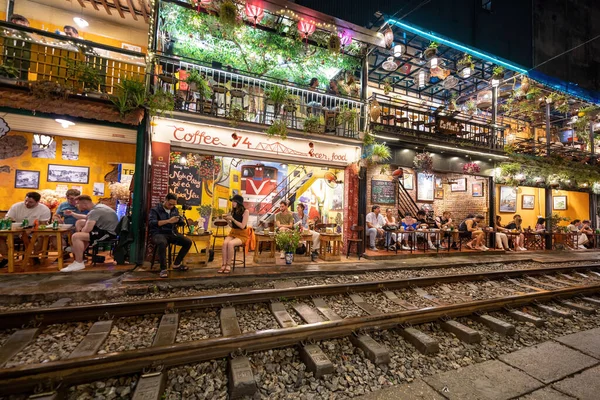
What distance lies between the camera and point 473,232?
11523 mm

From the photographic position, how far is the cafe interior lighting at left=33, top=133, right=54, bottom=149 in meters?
8.38

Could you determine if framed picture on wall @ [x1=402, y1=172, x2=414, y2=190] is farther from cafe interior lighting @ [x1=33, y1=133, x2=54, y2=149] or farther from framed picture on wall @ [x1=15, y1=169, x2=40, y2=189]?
framed picture on wall @ [x1=15, y1=169, x2=40, y2=189]

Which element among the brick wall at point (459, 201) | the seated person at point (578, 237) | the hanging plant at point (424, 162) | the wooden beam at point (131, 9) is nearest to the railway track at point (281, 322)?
the hanging plant at point (424, 162)

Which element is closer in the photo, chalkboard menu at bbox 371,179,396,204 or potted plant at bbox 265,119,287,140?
potted plant at bbox 265,119,287,140

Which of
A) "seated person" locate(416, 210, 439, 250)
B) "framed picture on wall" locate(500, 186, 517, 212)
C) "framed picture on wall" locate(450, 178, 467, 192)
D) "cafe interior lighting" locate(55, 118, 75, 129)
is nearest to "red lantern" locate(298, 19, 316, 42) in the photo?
"cafe interior lighting" locate(55, 118, 75, 129)

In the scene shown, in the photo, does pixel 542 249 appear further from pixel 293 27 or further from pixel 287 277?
pixel 293 27

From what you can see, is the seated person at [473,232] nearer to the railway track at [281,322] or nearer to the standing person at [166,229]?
the railway track at [281,322]

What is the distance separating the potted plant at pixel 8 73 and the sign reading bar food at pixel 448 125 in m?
14.1

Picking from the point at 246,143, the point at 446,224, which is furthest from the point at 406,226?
the point at 246,143

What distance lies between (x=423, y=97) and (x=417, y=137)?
7.72m

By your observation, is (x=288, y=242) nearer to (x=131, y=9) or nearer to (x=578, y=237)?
(x=131, y=9)

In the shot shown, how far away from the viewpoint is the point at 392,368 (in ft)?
9.41

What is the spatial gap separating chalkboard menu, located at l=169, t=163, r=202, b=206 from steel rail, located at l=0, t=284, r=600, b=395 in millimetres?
7373

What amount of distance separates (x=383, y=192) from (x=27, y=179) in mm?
12996
